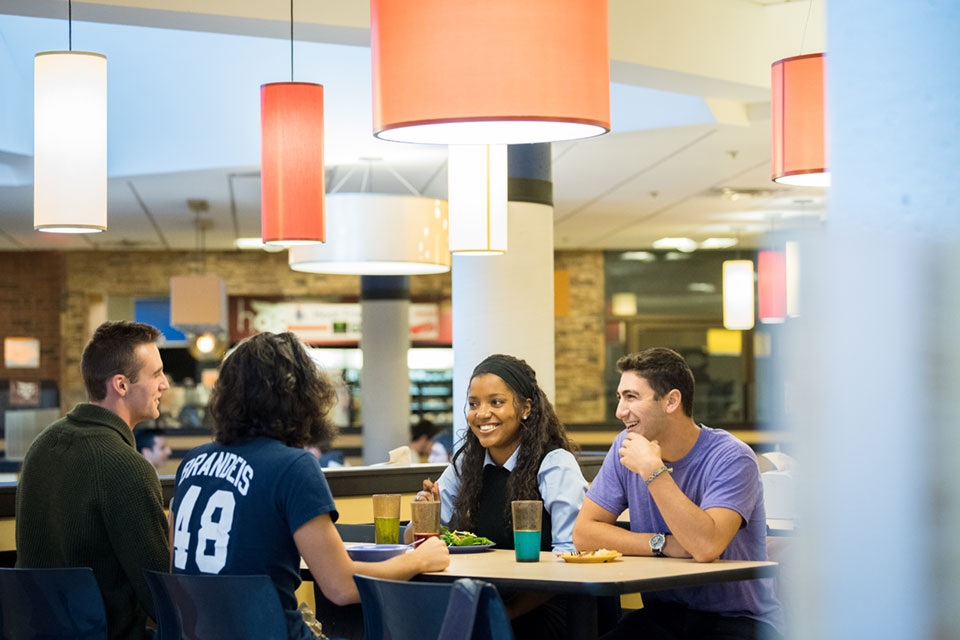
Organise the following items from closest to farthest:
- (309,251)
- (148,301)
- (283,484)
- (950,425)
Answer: (950,425), (283,484), (309,251), (148,301)

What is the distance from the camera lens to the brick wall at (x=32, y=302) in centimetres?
1393

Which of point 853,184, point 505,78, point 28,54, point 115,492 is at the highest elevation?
point 28,54

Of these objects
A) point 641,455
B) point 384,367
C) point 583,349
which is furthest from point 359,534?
point 583,349

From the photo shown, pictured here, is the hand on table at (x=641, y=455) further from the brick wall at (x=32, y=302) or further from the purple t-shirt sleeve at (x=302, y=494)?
the brick wall at (x=32, y=302)

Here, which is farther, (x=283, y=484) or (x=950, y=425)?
(x=283, y=484)

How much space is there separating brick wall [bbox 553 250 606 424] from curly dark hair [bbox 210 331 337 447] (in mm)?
11909

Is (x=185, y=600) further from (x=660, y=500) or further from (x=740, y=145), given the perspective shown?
(x=740, y=145)

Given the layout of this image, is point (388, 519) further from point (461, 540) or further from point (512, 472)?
point (512, 472)

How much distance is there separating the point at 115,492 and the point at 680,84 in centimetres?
376

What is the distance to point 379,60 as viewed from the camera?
219cm

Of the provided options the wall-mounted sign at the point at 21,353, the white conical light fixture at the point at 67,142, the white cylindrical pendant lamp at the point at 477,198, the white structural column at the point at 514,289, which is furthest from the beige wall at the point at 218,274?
the white conical light fixture at the point at 67,142

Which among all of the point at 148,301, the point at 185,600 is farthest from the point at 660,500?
the point at 148,301

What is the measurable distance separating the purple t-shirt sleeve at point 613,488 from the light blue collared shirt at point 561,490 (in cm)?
15

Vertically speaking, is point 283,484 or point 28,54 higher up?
point 28,54
